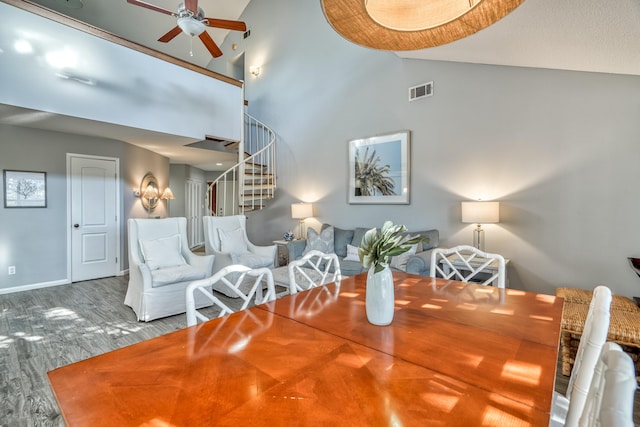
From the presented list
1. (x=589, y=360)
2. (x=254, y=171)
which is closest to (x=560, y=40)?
(x=589, y=360)

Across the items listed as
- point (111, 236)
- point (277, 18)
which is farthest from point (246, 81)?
point (111, 236)

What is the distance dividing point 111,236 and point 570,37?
652cm

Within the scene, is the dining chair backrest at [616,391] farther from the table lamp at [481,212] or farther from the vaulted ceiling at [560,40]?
the table lamp at [481,212]

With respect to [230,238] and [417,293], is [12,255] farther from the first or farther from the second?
[417,293]

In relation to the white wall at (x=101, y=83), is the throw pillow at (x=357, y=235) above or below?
below

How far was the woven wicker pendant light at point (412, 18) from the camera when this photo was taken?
3.84ft

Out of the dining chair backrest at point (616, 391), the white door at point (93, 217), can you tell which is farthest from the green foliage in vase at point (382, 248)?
the white door at point (93, 217)

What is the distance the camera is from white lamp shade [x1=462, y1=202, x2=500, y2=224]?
3344mm

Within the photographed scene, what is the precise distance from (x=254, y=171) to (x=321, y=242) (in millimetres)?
2283

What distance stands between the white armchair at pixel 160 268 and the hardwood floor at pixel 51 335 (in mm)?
149

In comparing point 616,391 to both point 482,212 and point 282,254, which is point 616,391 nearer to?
point 482,212

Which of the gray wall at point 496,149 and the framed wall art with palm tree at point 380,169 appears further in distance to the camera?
the framed wall art with palm tree at point 380,169

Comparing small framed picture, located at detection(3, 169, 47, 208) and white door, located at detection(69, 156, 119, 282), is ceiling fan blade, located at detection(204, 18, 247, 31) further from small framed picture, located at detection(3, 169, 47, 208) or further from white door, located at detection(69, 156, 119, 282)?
small framed picture, located at detection(3, 169, 47, 208)

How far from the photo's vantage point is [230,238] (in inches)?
179
